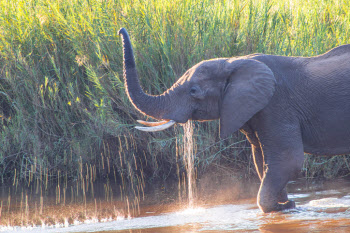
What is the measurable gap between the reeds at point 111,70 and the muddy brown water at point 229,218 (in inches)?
39.0

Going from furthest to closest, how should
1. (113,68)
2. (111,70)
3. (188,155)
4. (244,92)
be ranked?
(113,68)
(111,70)
(188,155)
(244,92)

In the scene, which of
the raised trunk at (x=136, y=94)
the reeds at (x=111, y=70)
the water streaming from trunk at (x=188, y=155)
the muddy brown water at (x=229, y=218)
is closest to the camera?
the muddy brown water at (x=229, y=218)

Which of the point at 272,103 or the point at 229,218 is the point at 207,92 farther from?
the point at 229,218

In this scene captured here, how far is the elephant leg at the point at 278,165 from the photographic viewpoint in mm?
4715

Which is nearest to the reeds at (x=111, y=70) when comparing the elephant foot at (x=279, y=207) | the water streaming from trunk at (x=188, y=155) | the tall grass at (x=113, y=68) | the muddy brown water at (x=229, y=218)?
the tall grass at (x=113, y=68)

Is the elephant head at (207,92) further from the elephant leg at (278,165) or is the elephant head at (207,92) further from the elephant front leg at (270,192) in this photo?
the elephant front leg at (270,192)

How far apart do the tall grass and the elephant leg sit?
176 centimetres

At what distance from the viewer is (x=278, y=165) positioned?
15.5 feet

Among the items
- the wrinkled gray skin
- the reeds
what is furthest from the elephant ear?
the reeds

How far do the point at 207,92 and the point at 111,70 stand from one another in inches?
90.9

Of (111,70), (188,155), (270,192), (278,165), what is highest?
(111,70)

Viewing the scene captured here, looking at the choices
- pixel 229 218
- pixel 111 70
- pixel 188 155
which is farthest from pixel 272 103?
pixel 111 70

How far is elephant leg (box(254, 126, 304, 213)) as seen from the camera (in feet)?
15.5

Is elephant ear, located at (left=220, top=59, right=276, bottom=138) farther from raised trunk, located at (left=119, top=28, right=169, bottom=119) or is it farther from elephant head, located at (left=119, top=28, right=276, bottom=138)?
raised trunk, located at (left=119, top=28, right=169, bottom=119)
